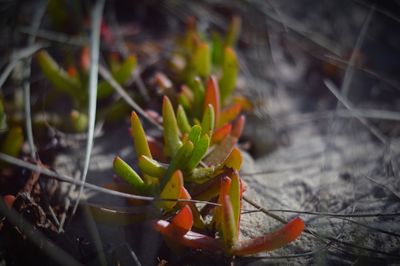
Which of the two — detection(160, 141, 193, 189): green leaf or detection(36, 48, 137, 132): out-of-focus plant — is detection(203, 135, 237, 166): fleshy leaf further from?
detection(36, 48, 137, 132): out-of-focus plant

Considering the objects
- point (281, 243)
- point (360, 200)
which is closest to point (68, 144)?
point (281, 243)

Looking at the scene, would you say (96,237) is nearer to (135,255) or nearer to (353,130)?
(135,255)

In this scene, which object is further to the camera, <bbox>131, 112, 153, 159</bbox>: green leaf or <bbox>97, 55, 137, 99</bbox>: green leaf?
<bbox>97, 55, 137, 99</bbox>: green leaf

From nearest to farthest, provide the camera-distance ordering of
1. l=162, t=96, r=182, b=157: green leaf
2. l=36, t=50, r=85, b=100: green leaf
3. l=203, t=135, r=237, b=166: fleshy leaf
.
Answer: l=162, t=96, r=182, b=157: green leaf
l=203, t=135, r=237, b=166: fleshy leaf
l=36, t=50, r=85, b=100: green leaf

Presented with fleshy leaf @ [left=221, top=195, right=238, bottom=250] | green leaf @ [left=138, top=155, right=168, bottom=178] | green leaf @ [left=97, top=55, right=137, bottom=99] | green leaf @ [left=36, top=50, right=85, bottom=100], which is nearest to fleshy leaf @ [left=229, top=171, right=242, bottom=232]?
fleshy leaf @ [left=221, top=195, right=238, bottom=250]

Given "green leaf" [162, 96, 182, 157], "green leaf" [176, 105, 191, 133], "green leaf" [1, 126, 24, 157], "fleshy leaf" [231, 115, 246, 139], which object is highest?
"fleshy leaf" [231, 115, 246, 139]

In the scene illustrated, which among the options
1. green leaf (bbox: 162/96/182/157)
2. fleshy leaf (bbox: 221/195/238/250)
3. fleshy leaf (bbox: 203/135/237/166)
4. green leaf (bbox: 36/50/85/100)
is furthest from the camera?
green leaf (bbox: 36/50/85/100)

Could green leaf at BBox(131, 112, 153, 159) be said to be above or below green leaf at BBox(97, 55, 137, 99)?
below
